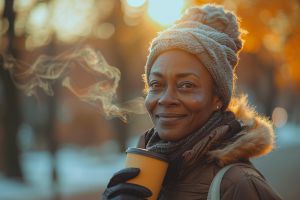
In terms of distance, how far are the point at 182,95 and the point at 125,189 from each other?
0.49 meters

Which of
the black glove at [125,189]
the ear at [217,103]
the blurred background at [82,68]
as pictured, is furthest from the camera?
the blurred background at [82,68]

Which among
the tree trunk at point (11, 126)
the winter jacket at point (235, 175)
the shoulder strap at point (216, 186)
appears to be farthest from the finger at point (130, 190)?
the tree trunk at point (11, 126)

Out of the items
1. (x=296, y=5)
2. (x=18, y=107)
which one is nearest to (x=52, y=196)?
(x=18, y=107)

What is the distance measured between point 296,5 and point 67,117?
32.8 metres

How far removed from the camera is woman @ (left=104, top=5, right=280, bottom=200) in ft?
7.40

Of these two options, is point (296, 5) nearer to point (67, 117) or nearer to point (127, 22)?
point (127, 22)

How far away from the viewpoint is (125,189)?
2211 mm

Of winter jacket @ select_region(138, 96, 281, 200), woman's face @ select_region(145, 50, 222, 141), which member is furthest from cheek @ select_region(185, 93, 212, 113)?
winter jacket @ select_region(138, 96, 281, 200)

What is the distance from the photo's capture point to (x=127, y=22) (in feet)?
63.2

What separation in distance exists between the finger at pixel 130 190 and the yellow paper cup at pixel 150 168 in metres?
0.04

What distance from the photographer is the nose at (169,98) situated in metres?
2.35

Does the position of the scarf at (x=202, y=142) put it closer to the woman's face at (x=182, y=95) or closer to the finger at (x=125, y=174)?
the woman's face at (x=182, y=95)

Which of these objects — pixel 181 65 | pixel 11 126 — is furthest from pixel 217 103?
pixel 11 126

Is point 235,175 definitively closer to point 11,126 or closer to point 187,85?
point 187,85
